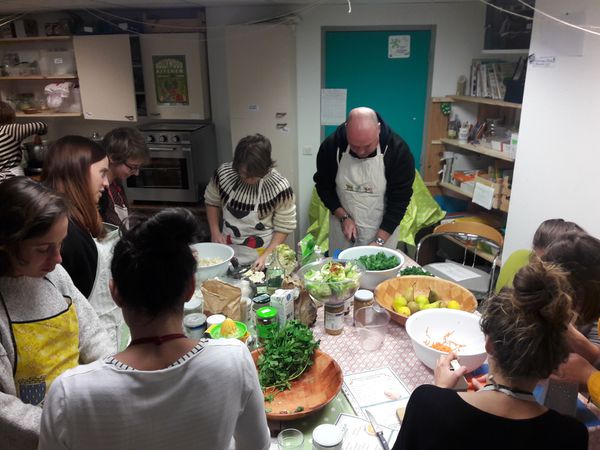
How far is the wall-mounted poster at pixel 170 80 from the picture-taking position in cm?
369

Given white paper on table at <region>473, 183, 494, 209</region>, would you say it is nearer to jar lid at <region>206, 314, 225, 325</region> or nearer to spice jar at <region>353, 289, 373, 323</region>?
spice jar at <region>353, 289, 373, 323</region>

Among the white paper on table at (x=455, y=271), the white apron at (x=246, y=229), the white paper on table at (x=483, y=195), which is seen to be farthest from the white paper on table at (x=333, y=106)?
the white apron at (x=246, y=229)

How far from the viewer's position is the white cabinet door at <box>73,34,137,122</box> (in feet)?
11.7

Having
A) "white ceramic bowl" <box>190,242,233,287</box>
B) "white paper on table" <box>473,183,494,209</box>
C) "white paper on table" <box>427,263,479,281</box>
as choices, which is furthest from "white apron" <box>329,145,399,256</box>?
"white ceramic bowl" <box>190,242,233,287</box>

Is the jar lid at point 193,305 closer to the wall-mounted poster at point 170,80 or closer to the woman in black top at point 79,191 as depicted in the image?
the woman in black top at point 79,191

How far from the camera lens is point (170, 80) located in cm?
373

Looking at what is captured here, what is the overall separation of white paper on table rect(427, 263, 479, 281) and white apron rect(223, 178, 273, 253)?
4.20 ft

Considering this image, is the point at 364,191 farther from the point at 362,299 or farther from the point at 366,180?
the point at 362,299

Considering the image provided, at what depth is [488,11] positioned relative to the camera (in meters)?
3.41

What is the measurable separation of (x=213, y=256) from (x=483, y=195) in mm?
2203

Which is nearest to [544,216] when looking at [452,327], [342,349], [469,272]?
[469,272]

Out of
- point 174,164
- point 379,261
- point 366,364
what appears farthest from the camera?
point 174,164

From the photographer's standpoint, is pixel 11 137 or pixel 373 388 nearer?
pixel 373 388

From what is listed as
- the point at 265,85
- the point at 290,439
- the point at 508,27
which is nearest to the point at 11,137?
the point at 265,85
